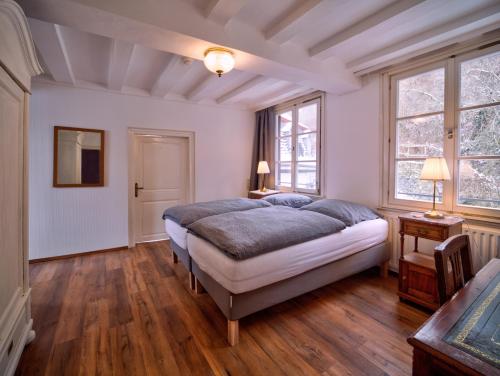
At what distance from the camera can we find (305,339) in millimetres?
1830

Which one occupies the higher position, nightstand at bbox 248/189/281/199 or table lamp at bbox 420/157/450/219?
table lamp at bbox 420/157/450/219

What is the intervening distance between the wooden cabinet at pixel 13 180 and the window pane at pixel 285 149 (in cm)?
354

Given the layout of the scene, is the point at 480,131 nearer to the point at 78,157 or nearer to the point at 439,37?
the point at 439,37

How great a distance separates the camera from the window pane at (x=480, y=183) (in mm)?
2236

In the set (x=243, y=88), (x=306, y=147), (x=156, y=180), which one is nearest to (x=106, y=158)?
(x=156, y=180)

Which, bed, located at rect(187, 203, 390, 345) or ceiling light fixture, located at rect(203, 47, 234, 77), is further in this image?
ceiling light fixture, located at rect(203, 47, 234, 77)

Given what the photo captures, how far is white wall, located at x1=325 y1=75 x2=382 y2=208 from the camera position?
3094 millimetres

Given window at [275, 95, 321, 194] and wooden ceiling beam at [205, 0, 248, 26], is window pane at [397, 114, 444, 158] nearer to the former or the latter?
window at [275, 95, 321, 194]

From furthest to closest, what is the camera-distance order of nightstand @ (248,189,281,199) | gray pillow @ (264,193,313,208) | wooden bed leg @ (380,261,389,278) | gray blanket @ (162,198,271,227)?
1. nightstand @ (248,189,281,199)
2. gray pillow @ (264,193,313,208)
3. wooden bed leg @ (380,261,389,278)
4. gray blanket @ (162,198,271,227)

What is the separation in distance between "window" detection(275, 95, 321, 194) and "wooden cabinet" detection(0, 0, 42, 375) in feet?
11.2

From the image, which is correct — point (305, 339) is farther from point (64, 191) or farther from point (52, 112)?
point (52, 112)

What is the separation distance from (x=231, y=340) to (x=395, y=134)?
282 cm

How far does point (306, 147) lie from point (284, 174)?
73 cm

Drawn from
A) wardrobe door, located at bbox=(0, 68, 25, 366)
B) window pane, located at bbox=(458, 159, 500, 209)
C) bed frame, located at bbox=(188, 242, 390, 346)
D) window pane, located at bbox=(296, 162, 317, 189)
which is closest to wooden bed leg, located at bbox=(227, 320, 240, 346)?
bed frame, located at bbox=(188, 242, 390, 346)
